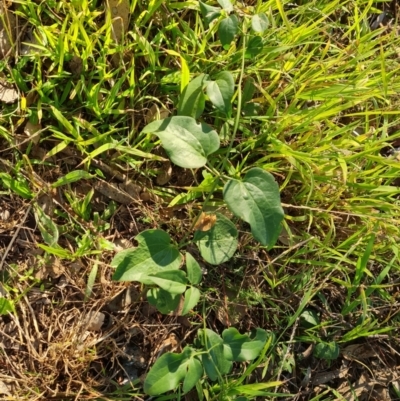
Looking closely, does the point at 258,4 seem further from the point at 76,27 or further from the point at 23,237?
the point at 23,237

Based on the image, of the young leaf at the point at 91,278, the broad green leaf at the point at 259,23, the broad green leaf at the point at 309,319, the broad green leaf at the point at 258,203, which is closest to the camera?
the broad green leaf at the point at 258,203

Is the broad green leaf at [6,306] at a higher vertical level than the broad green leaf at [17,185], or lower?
lower

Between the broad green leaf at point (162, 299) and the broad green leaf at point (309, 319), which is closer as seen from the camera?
the broad green leaf at point (162, 299)

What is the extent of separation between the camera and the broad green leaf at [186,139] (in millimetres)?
1265

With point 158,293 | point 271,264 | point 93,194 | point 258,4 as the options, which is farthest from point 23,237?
point 258,4

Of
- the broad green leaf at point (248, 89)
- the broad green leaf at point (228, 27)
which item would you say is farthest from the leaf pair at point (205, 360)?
the broad green leaf at point (228, 27)

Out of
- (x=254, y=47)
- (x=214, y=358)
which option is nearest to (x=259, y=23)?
(x=254, y=47)

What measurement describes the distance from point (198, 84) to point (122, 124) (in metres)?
0.26

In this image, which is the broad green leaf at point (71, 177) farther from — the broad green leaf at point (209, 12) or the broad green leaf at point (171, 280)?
the broad green leaf at point (209, 12)

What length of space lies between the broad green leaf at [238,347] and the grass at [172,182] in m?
0.08

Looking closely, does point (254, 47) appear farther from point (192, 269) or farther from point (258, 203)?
point (192, 269)

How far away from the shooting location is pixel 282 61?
151cm

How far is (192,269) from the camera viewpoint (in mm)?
1326

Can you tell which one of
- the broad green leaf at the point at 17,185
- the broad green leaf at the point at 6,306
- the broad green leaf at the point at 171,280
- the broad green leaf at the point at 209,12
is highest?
the broad green leaf at the point at 209,12
